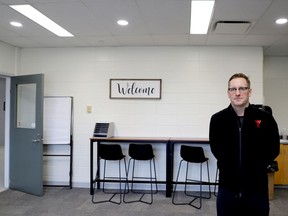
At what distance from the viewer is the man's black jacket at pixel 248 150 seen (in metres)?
1.78

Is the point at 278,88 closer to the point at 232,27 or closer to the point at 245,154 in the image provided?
the point at 232,27

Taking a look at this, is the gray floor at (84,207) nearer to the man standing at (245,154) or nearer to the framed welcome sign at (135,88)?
the framed welcome sign at (135,88)

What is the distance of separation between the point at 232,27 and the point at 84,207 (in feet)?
11.1

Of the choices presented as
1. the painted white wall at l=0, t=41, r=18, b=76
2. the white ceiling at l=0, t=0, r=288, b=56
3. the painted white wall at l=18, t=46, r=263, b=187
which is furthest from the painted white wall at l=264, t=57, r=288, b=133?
the painted white wall at l=0, t=41, r=18, b=76

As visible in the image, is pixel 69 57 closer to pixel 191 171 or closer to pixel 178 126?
pixel 178 126

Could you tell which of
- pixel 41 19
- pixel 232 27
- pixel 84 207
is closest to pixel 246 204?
pixel 232 27

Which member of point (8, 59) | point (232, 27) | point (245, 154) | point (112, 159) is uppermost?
point (232, 27)

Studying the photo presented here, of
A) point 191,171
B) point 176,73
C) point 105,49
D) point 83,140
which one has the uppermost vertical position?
point 105,49

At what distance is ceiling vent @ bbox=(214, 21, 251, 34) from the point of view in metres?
3.65

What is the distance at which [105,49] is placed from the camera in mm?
5086

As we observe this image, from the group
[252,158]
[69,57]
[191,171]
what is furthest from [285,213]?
[69,57]

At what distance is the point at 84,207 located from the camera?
4.05 metres

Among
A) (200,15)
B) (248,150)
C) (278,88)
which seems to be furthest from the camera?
(278,88)

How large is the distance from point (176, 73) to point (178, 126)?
3.18 ft
